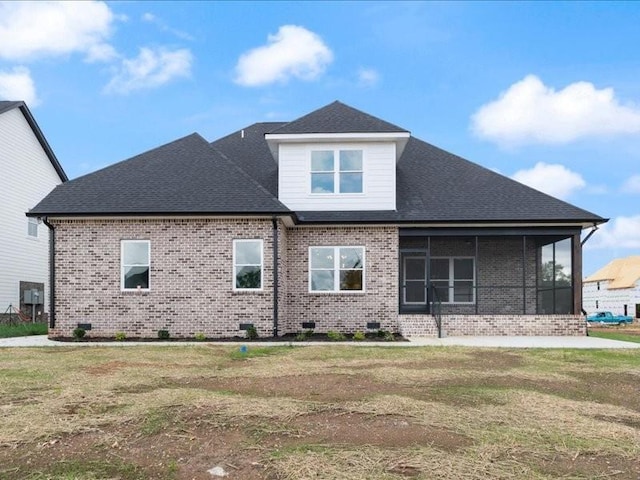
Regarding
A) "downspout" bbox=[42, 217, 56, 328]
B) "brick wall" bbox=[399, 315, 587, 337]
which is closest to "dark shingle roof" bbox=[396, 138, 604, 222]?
"brick wall" bbox=[399, 315, 587, 337]

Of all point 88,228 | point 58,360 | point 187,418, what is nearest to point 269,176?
point 88,228

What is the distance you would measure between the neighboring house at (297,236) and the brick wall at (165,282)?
3 centimetres

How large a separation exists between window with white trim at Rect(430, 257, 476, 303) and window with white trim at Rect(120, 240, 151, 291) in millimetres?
10321

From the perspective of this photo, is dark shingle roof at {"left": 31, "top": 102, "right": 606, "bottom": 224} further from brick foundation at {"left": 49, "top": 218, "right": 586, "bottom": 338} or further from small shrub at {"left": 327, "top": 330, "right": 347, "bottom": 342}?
small shrub at {"left": 327, "top": 330, "right": 347, "bottom": 342}

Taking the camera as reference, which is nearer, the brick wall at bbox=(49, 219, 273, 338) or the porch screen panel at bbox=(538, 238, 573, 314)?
the brick wall at bbox=(49, 219, 273, 338)

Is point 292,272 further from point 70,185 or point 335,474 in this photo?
point 335,474

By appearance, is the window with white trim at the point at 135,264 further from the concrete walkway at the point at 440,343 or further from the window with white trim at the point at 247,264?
the window with white trim at the point at 247,264

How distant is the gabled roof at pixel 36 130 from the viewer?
22125mm

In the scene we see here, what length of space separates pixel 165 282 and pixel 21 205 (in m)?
12.6

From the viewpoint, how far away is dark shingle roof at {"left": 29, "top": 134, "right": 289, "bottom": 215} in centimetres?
1448

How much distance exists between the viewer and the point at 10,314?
70.1 feet

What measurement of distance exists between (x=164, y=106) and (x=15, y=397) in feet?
37.3

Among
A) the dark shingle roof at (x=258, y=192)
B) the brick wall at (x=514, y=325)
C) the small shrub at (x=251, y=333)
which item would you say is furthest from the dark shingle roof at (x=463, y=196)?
the small shrub at (x=251, y=333)

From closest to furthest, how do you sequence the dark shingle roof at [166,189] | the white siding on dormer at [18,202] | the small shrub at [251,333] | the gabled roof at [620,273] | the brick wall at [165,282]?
the small shrub at [251,333]
the dark shingle roof at [166,189]
the brick wall at [165,282]
the white siding on dormer at [18,202]
the gabled roof at [620,273]
